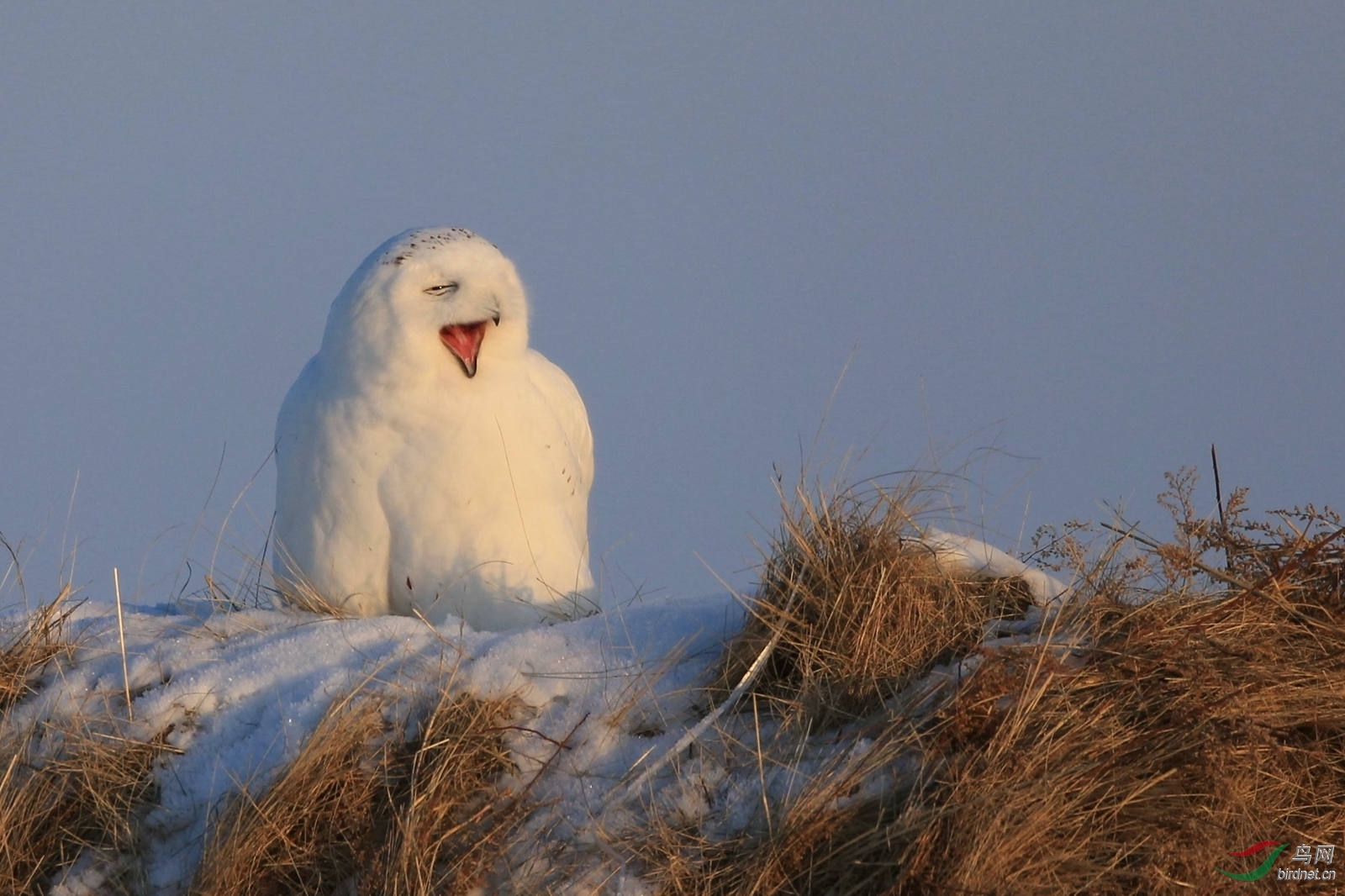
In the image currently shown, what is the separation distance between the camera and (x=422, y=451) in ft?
17.2

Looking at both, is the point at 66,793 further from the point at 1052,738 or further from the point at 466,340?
the point at 1052,738

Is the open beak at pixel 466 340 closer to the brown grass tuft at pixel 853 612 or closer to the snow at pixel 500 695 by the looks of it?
the snow at pixel 500 695

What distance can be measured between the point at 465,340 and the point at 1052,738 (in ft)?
8.48

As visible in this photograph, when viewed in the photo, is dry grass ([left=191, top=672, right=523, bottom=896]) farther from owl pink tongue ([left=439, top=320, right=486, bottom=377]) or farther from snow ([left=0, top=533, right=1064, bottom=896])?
owl pink tongue ([left=439, top=320, right=486, bottom=377])

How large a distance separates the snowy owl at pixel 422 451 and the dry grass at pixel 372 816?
1.44 meters

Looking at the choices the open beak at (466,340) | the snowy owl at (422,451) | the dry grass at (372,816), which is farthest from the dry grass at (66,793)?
the open beak at (466,340)

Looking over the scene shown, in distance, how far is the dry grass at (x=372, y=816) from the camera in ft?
11.2

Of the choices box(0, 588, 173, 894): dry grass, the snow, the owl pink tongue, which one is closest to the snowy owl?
the owl pink tongue

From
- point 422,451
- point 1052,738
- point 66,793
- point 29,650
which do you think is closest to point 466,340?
point 422,451

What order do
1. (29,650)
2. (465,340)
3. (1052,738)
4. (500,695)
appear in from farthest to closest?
(465,340) < (29,650) < (500,695) < (1052,738)

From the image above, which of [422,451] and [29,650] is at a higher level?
[422,451]

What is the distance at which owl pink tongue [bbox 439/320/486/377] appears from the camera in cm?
516

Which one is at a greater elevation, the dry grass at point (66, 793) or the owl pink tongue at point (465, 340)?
the owl pink tongue at point (465, 340)

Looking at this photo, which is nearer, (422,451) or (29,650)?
(29,650)
